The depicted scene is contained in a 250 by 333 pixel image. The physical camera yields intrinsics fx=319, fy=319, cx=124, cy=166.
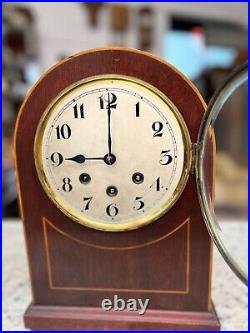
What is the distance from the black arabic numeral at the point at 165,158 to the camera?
590mm

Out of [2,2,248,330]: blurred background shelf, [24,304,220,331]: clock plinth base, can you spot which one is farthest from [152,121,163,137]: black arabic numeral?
[2,2,248,330]: blurred background shelf

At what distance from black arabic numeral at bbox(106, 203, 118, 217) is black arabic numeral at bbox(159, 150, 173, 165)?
0.42ft

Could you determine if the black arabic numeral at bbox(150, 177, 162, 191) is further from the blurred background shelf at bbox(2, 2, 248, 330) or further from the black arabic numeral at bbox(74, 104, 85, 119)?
the blurred background shelf at bbox(2, 2, 248, 330)

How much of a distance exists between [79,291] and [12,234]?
0.58 m

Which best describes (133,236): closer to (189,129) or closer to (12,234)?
(189,129)

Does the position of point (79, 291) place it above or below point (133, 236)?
below

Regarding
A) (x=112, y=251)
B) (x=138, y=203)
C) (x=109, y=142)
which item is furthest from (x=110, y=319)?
(x=109, y=142)

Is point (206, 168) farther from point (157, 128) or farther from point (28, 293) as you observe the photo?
point (28, 293)

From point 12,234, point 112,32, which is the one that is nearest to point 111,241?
point 12,234

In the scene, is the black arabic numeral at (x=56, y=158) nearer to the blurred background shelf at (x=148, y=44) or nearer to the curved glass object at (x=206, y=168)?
the curved glass object at (x=206, y=168)

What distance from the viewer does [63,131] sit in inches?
23.7

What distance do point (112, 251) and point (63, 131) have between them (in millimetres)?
262

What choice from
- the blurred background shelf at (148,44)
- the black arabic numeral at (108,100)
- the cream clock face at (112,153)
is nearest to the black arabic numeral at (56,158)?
the cream clock face at (112,153)

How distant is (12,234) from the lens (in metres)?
1.18
